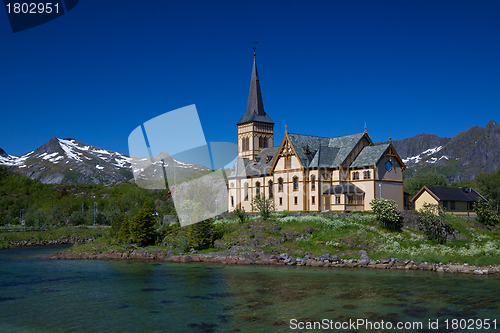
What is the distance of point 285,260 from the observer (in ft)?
134

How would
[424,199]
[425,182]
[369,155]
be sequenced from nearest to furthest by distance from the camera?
[424,199] < [369,155] < [425,182]

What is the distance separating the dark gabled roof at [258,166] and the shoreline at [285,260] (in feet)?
77.4

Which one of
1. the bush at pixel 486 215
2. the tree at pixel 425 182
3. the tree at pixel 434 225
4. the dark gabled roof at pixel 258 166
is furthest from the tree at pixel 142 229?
A: the tree at pixel 425 182

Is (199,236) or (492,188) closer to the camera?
(199,236)

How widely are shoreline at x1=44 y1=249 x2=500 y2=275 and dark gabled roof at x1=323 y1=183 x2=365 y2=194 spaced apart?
15.8 m

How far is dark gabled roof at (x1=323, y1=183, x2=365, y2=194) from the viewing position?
54.8m

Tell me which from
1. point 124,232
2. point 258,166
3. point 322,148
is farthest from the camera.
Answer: point 258,166

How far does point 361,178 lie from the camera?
183 feet

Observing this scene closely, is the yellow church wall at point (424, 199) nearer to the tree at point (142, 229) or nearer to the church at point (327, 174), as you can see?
the church at point (327, 174)

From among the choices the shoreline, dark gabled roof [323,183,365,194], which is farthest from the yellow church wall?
the shoreline

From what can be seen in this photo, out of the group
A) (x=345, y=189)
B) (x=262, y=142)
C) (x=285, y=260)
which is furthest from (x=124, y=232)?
(x=262, y=142)

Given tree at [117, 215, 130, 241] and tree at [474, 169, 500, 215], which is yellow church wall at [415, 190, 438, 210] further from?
tree at [117, 215, 130, 241]

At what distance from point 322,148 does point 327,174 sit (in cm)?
400

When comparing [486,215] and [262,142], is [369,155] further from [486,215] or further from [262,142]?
[262,142]
